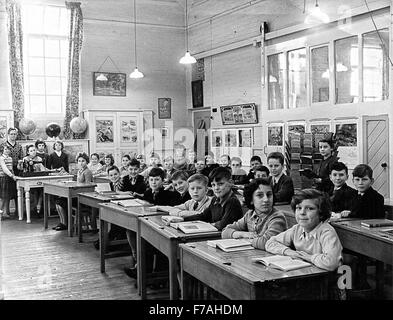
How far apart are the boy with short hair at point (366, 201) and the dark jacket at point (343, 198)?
Result: 28cm

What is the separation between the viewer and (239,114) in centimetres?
1109

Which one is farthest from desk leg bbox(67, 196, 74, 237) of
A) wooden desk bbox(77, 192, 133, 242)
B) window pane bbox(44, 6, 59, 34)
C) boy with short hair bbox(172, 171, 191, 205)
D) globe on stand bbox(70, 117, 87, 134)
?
window pane bbox(44, 6, 59, 34)

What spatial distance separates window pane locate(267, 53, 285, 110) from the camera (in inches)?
385

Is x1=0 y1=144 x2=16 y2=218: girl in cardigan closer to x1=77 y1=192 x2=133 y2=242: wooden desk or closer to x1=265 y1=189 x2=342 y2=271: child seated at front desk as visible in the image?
x1=77 y1=192 x2=133 y2=242: wooden desk

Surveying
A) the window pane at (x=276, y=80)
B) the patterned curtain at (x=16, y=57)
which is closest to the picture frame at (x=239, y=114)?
the window pane at (x=276, y=80)

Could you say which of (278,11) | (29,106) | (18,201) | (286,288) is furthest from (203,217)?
(29,106)

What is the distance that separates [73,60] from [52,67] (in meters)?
0.53

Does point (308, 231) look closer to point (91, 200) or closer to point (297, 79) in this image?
point (91, 200)

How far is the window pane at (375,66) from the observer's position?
750cm

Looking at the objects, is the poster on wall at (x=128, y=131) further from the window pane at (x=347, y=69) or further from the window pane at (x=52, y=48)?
the window pane at (x=347, y=69)

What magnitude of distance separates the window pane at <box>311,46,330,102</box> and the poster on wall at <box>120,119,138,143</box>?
4.82m
